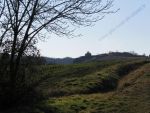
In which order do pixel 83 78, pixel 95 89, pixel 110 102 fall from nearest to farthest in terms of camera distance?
pixel 110 102
pixel 95 89
pixel 83 78

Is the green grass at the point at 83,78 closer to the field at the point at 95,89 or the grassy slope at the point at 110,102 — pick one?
the field at the point at 95,89

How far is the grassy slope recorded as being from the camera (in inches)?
715

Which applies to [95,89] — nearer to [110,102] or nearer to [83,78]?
[83,78]

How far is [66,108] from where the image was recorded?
18359 millimetres

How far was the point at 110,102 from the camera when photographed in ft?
63.8

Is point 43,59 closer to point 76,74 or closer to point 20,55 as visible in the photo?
point 20,55

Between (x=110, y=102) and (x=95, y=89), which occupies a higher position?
(x=95, y=89)

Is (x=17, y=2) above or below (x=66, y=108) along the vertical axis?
above

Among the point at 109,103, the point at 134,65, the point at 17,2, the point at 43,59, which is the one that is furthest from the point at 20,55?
the point at 134,65

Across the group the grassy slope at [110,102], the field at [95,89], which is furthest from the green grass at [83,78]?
the grassy slope at [110,102]

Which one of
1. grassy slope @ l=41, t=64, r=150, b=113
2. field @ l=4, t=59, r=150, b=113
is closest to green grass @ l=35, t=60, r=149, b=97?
field @ l=4, t=59, r=150, b=113

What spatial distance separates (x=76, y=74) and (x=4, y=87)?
10.2 meters

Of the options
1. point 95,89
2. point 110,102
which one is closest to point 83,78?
point 95,89

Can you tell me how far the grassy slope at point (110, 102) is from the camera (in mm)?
18172
